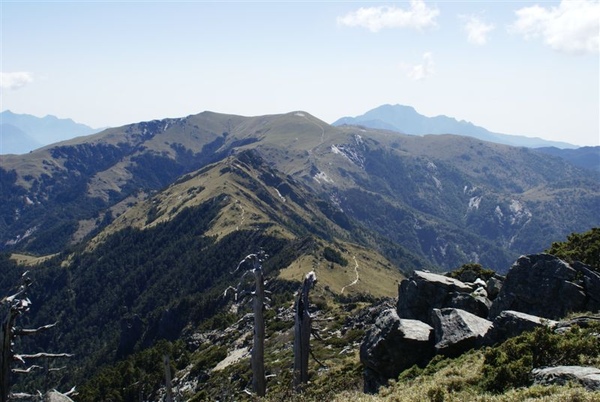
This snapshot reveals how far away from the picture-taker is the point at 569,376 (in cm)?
1614

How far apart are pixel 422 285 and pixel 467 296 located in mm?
3967

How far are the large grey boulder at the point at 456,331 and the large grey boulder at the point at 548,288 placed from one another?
113 inches

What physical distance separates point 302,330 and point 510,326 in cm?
1134

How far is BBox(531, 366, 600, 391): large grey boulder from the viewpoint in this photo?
15320 mm

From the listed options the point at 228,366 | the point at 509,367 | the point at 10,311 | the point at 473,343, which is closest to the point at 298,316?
the point at 473,343

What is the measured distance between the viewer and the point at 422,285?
36.2 meters

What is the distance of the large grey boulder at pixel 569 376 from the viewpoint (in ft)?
50.3

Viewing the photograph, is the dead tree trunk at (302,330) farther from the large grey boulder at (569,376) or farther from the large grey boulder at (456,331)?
the large grey boulder at (569,376)

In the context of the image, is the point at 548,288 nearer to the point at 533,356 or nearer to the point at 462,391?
the point at 533,356

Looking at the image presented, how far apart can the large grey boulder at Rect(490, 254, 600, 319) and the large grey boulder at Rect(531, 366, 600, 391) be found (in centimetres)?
1165

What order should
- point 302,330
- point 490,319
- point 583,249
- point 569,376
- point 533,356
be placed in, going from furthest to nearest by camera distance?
point 583,249 < point 490,319 < point 302,330 < point 533,356 < point 569,376

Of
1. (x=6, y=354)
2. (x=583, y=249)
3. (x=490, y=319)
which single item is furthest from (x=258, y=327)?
(x=583, y=249)

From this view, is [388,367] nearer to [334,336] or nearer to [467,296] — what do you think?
[467,296]

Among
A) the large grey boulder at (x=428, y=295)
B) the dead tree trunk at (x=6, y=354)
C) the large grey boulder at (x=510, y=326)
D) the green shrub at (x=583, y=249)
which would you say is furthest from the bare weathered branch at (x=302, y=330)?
the green shrub at (x=583, y=249)
